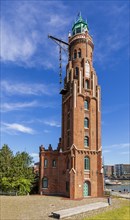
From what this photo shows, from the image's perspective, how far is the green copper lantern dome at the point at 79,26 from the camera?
4959cm

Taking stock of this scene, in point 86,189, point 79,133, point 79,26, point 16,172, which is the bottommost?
point 86,189

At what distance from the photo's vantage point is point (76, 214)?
24.8m

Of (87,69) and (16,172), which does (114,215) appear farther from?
(87,69)

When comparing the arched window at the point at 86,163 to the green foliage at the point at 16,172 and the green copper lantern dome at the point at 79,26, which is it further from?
the green copper lantern dome at the point at 79,26

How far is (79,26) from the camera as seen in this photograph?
165 ft

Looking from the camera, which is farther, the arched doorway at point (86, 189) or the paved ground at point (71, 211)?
the arched doorway at point (86, 189)

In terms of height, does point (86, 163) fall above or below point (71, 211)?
above

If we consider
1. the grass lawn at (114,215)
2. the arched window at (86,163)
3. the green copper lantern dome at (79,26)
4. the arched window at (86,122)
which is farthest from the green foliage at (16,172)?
the green copper lantern dome at (79,26)

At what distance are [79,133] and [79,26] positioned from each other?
24.3 meters

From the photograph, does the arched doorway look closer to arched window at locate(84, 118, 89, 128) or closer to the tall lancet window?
arched window at locate(84, 118, 89, 128)

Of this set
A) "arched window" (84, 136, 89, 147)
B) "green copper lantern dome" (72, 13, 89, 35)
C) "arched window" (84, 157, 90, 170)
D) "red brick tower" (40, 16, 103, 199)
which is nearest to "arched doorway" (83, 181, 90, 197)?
"red brick tower" (40, 16, 103, 199)

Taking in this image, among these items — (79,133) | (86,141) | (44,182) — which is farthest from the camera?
(44,182)

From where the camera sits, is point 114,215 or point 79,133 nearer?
point 114,215

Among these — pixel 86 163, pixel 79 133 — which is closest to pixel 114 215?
pixel 86 163
